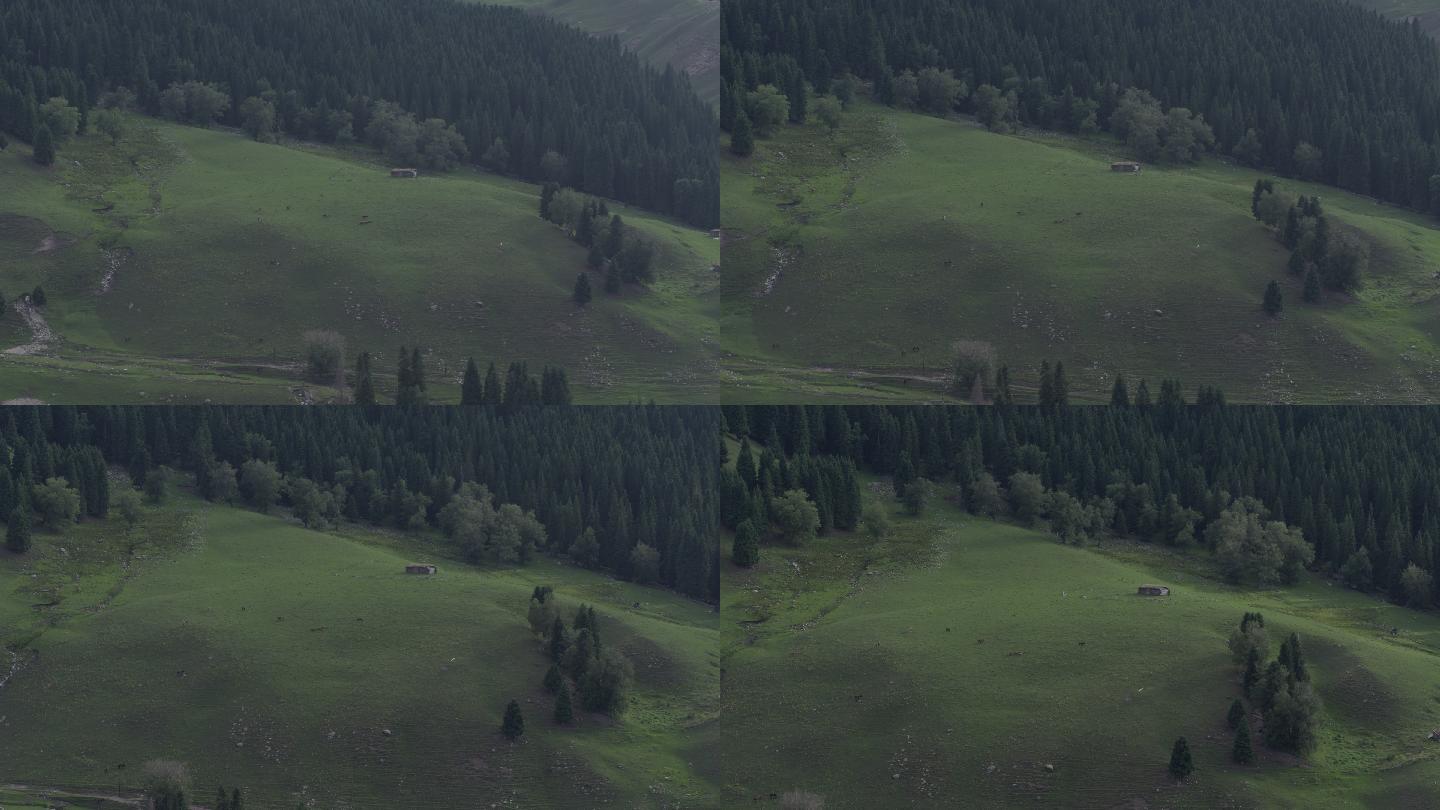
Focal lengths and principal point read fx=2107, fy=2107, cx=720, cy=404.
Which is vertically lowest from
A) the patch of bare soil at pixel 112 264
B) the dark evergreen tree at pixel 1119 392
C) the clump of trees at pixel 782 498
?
the clump of trees at pixel 782 498

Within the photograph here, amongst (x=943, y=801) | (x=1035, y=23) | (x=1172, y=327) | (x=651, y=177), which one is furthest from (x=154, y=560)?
(x=1035, y=23)

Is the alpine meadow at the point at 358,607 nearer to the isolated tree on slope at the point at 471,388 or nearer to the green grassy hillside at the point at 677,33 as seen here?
the isolated tree on slope at the point at 471,388

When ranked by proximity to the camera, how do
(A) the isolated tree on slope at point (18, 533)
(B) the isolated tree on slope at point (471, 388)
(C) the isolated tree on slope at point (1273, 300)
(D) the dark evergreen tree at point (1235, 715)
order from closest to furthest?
(D) the dark evergreen tree at point (1235, 715)
(A) the isolated tree on slope at point (18, 533)
(B) the isolated tree on slope at point (471, 388)
(C) the isolated tree on slope at point (1273, 300)

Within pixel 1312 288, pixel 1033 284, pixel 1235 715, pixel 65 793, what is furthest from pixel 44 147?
pixel 1235 715

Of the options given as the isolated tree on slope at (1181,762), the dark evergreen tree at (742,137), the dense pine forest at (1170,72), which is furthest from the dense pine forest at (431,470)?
the dense pine forest at (1170,72)

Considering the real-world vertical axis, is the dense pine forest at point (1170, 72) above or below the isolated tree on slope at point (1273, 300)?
above

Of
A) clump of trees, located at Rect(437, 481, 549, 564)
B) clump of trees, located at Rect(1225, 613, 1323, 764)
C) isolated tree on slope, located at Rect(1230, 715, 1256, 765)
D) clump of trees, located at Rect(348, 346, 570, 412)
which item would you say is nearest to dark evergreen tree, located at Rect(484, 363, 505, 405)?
clump of trees, located at Rect(348, 346, 570, 412)

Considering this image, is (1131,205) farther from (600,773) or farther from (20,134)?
(20,134)

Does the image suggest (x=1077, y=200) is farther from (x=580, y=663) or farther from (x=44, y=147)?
(x=44, y=147)
